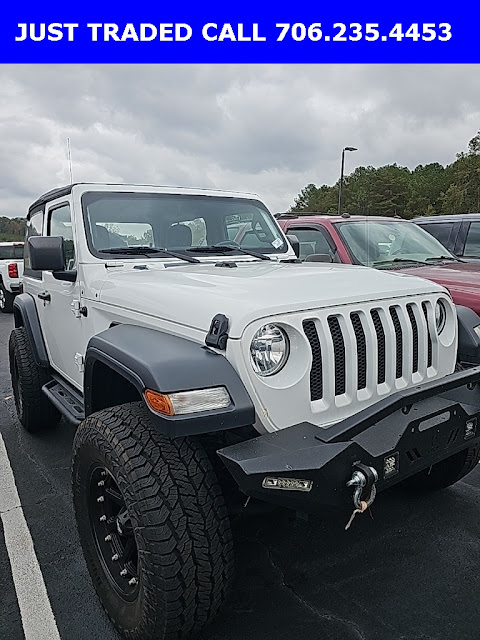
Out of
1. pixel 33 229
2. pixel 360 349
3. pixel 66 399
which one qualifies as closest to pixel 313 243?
pixel 33 229

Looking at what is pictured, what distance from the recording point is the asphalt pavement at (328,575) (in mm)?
2285

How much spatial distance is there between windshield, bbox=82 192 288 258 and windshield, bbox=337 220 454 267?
1.77 m

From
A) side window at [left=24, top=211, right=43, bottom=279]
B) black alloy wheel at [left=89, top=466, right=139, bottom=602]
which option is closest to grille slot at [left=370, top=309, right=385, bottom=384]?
black alloy wheel at [left=89, top=466, right=139, bottom=602]

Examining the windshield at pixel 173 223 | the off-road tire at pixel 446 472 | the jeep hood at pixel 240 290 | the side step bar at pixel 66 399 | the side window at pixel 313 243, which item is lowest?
the off-road tire at pixel 446 472

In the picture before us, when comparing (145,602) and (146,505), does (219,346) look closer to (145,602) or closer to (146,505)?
(146,505)

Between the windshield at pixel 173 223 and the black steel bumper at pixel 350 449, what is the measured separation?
1.90 metres

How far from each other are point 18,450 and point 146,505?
107 inches

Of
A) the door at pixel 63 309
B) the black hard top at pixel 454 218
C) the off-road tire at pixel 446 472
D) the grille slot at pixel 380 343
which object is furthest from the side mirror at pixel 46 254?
the black hard top at pixel 454 218

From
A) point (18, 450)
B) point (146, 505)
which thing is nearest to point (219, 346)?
point (146, 505)

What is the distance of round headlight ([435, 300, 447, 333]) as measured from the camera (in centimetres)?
275

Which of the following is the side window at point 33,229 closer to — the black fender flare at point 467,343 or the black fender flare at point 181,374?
the black fender flare at point 181,374

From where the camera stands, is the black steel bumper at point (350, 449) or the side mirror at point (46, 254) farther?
the side mirror at point (46, 254)

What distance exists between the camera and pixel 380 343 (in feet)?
7.78

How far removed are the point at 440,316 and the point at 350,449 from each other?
3.88ft
